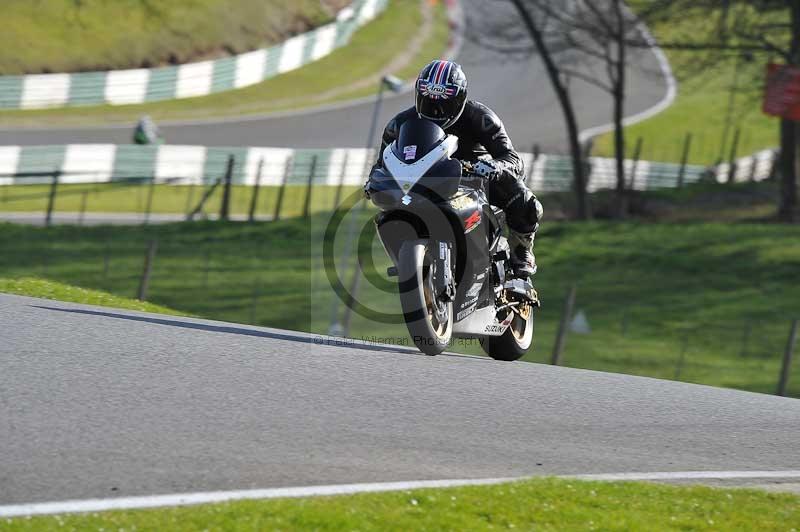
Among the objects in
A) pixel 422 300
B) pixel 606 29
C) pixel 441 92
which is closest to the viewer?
pixel 422 300

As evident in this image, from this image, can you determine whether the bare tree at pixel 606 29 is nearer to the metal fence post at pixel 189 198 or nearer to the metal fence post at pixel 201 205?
the metal fence post at pixel 201 205

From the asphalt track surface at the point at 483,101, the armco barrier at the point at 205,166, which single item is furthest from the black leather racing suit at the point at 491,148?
the asphalt track surface at the point at 483,101

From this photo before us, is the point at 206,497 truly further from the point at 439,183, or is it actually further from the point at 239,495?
the point at 439,183

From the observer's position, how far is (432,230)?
934 cm

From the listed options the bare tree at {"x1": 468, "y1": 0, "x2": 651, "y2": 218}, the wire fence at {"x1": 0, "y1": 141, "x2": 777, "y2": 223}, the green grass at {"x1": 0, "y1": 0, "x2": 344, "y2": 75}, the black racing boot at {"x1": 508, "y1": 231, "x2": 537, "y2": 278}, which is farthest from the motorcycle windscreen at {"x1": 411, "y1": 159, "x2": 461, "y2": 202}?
the green grass at {"x1": 0, "y1": 0, "x2": 344, "y2": 75}

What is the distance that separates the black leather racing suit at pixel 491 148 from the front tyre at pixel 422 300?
936 mm

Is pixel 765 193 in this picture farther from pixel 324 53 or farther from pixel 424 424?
pixel 424 424

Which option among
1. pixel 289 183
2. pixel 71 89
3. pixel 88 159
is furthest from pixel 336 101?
pixel 88 159

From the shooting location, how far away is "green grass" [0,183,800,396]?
22234mm

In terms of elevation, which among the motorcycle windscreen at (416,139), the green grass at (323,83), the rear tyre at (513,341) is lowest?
the green grass at (323,83)

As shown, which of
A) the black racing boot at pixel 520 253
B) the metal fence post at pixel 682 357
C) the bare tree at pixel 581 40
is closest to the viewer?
the black racing boot at pixel 520 253

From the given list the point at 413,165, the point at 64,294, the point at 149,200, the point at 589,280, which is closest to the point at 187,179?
the point at 149,200

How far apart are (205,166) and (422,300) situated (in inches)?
1071

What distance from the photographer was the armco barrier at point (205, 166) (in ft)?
107
